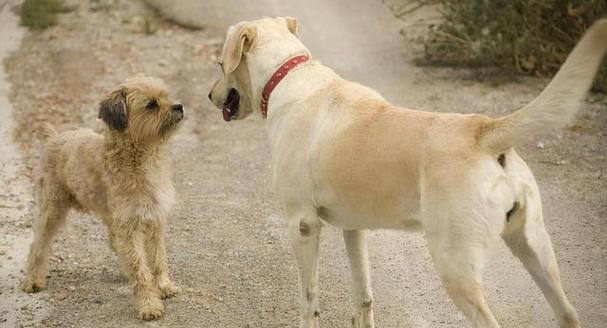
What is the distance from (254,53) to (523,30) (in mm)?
5817

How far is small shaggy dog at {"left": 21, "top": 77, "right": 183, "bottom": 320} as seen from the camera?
6551 millimetres

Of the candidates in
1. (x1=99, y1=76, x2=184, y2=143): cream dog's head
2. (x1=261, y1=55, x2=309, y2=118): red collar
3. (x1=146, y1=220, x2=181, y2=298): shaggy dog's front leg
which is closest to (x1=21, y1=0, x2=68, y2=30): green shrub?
(x1=99, y1=76, x2=184, y2=143): cream dog's head

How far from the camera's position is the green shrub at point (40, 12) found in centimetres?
1410

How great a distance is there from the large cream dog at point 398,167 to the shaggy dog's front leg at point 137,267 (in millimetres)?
1178

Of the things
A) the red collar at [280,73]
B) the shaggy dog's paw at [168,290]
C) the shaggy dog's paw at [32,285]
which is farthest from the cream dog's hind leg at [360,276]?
the shaggy dog's paw at [32,285]

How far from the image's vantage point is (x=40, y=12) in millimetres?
14453

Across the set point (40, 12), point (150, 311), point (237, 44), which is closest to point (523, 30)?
point (237, 44)

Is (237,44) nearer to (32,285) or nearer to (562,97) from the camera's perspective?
(562,97)

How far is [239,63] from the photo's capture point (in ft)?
19.9

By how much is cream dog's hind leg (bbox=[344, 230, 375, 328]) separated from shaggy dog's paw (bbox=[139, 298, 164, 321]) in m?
1.35

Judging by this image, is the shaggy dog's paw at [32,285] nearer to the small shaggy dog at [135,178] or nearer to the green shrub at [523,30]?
the small shaggy dog at [135,178]

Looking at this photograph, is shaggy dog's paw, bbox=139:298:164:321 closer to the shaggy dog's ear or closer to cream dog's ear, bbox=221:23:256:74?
the shaggy dog's ear

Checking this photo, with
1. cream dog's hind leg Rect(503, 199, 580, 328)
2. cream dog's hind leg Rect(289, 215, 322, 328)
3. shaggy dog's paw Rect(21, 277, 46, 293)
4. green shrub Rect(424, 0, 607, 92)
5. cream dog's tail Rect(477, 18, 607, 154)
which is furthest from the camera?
green shrub Rect(424, 0, 607, 92)

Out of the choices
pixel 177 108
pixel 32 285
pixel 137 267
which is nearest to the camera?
pixel 137 267
